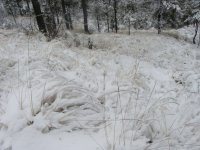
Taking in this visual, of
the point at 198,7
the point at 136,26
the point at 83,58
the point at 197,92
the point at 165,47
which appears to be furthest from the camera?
the point at 136,26

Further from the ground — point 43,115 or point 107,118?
point 43,115

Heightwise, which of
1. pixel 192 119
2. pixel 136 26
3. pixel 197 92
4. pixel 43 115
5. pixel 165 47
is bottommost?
pixel 136 26

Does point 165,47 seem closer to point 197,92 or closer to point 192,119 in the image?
point 197,92

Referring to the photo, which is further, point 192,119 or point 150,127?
point 192,119

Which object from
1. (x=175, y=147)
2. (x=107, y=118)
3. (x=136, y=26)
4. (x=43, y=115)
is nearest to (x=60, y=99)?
(x=43, y=115)

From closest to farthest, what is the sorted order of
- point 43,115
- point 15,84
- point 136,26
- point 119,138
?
point 119,138, point 43,115, point 15,84, point 136,26

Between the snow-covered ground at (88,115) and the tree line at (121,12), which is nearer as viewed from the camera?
the snow-covered ground at (88,115)

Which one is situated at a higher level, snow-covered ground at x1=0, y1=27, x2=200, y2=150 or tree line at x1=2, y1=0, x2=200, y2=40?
snow-covered ground at x1=0, y1=27, x2=200, y2=150

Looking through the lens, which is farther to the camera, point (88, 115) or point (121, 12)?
point (121, 12)

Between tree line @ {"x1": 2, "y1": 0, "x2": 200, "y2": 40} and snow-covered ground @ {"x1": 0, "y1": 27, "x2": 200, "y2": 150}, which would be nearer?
snow-covered ground @ {"x1": 0, "y1": 27, "x2": 200, "y2": 150}

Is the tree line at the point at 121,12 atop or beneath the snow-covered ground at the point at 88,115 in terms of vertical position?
beneath

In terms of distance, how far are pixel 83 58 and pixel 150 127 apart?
2.69 metres

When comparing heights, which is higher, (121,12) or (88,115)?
(88,115)

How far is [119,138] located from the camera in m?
2.03
